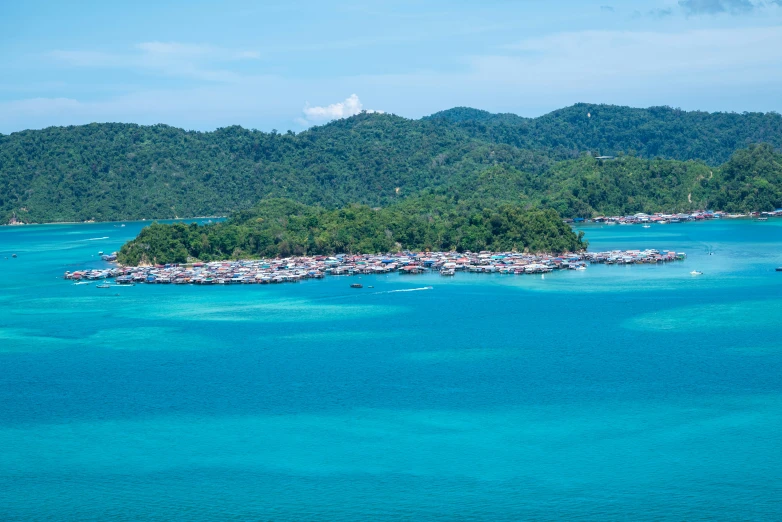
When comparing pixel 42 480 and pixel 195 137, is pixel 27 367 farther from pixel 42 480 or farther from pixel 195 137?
pixel 195 137

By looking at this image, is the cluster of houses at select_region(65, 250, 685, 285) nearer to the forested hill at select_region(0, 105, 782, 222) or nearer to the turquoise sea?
the turquoise sea

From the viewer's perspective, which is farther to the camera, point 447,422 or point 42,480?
point 447,422

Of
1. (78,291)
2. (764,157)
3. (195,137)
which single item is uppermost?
(195,137)

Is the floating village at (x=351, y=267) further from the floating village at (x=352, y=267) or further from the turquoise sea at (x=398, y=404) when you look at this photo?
the turquoise sea at (x=398, y=404)

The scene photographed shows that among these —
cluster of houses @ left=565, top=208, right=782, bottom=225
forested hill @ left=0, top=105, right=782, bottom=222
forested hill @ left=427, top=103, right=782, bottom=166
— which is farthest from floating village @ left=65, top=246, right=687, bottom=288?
forested hill @ left=427, top=103, right=782, bottom=166

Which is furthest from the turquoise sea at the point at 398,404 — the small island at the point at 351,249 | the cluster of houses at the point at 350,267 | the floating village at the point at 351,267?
the small island at the point at 351,249

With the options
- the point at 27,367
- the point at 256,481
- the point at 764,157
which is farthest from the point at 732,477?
the point at 764,157
